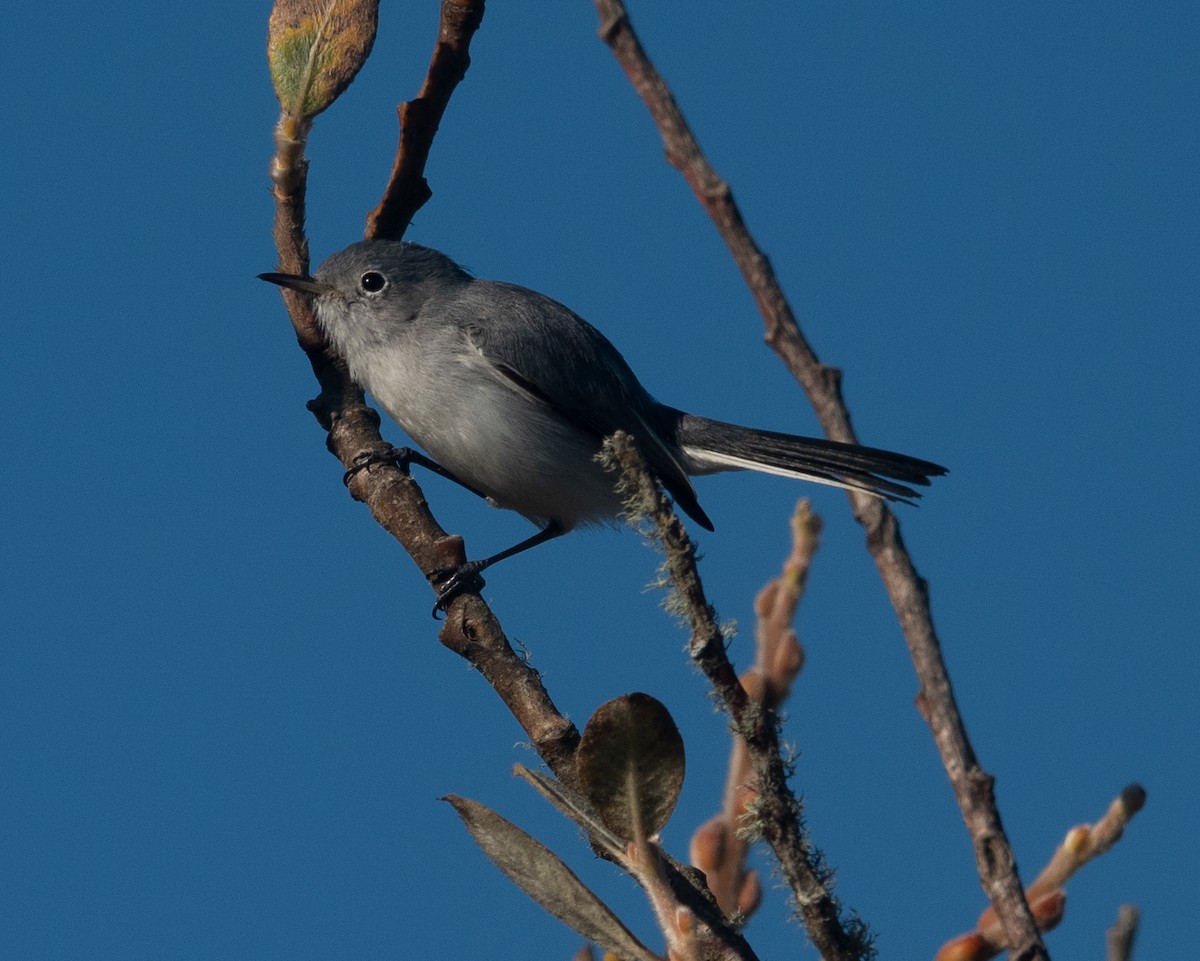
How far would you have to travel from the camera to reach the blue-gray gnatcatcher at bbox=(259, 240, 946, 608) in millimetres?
4531

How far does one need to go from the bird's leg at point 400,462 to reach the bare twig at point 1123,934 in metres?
2.21

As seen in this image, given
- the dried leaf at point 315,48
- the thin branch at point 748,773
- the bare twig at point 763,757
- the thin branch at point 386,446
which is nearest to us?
the bare twig at point 763,757

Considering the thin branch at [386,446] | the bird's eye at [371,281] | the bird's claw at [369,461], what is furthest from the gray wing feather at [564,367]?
the bird's claw at [369,461]

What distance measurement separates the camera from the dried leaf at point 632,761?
3.87 feet

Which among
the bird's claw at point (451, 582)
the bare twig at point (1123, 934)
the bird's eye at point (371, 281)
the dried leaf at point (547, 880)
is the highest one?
the bird's eye at point (371, 281)

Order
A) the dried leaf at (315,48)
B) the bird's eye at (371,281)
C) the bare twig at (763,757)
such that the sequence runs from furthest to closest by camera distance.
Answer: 1. the bird's eye at (371,281)
2. the dried leaf at (315,48)
3. the bare twig at (763,757)

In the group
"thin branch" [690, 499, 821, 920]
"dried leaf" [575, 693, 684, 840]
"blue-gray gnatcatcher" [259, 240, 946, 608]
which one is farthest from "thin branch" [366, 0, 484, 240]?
"dried leaf" [575, 693, 684, 840]

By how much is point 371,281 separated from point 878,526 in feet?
13.5

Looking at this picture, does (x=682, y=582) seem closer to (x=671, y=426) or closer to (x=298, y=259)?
(x=298, y=259)

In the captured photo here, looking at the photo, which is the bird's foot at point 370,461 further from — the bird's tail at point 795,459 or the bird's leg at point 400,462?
the bird's tail at point 795,459

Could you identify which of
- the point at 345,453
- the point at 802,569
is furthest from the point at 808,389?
the point at 345,453

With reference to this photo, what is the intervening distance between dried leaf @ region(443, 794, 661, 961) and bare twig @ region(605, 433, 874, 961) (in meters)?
0.16

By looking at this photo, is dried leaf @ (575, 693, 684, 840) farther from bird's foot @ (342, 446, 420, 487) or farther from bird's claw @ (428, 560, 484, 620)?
bird's foot @ (342, 446, 420, 487)

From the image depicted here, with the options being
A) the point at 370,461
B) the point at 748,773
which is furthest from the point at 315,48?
the point at 748,773
